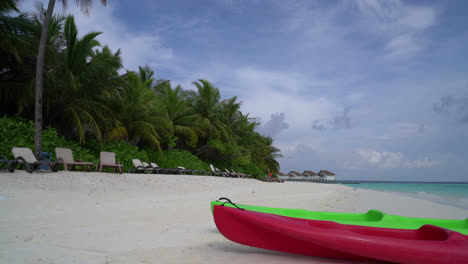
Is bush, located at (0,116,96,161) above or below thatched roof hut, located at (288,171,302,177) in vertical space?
above

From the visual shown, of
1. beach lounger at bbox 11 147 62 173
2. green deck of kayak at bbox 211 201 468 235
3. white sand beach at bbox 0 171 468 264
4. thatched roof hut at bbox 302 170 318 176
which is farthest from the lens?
thatched roof hut at bbox 302 170 318 176

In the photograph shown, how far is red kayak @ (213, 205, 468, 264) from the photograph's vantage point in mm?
2006

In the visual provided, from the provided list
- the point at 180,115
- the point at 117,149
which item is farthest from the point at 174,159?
the point at 117,149

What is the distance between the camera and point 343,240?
6.88 ft

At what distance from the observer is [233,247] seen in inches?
108

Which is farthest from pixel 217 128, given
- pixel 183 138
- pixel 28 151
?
pixel 28 151

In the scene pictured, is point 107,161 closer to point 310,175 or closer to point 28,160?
→ point 28,160

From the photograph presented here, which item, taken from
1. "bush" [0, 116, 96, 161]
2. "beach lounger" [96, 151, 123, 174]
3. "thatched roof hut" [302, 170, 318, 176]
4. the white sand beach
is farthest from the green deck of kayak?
"thatched roof hut" [302, 170, 318, 176]

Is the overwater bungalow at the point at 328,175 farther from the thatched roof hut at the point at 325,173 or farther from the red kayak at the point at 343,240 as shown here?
the red kayak at the point at 343,240

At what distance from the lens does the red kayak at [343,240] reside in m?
2.01

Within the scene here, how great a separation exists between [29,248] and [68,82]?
8436mm

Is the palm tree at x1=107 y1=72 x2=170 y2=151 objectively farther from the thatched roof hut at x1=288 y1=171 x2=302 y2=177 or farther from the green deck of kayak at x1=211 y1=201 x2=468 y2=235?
the thatched roof hut at x1=288 y1=171 x2=302 y2=177

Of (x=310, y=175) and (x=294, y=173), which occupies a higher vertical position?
(x=294, y=173)

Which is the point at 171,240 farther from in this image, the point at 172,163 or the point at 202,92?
the point at 202,92
